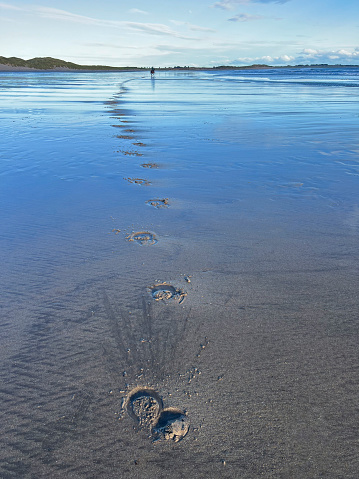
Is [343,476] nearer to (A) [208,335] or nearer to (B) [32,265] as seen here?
(A) [208,335]

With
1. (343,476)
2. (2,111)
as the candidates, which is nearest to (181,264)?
(343,476)

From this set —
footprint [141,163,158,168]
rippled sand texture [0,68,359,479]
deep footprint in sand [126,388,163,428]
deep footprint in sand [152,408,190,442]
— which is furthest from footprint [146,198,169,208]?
deep footprint in sand [152,408,190,442]

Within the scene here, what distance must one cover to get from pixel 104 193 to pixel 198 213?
1567 millimetres

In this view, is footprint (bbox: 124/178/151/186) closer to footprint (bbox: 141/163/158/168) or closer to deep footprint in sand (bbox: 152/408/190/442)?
footprint (bbox: 141/163/158/168)

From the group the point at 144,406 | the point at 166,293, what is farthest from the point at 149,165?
the point at 144,406

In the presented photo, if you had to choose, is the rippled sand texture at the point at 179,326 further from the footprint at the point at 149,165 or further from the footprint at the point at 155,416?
the footprint at the point at 149,165

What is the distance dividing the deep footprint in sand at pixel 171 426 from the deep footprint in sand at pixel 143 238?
6.35ft

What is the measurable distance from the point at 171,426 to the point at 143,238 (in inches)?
84.2

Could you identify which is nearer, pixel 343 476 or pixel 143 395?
pixel 343 476

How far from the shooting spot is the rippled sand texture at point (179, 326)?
1575 millimetres

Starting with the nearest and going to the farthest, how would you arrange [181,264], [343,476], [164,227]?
1. [343,476]
2. [181,264]
3. [164,227]

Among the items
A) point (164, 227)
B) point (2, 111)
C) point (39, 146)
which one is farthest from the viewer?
point (2, 111)

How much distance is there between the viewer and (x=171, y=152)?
22.9 ft

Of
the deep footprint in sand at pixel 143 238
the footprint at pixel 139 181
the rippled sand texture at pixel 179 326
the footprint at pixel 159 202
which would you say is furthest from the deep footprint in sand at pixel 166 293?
the footprint at pixel 139 181
